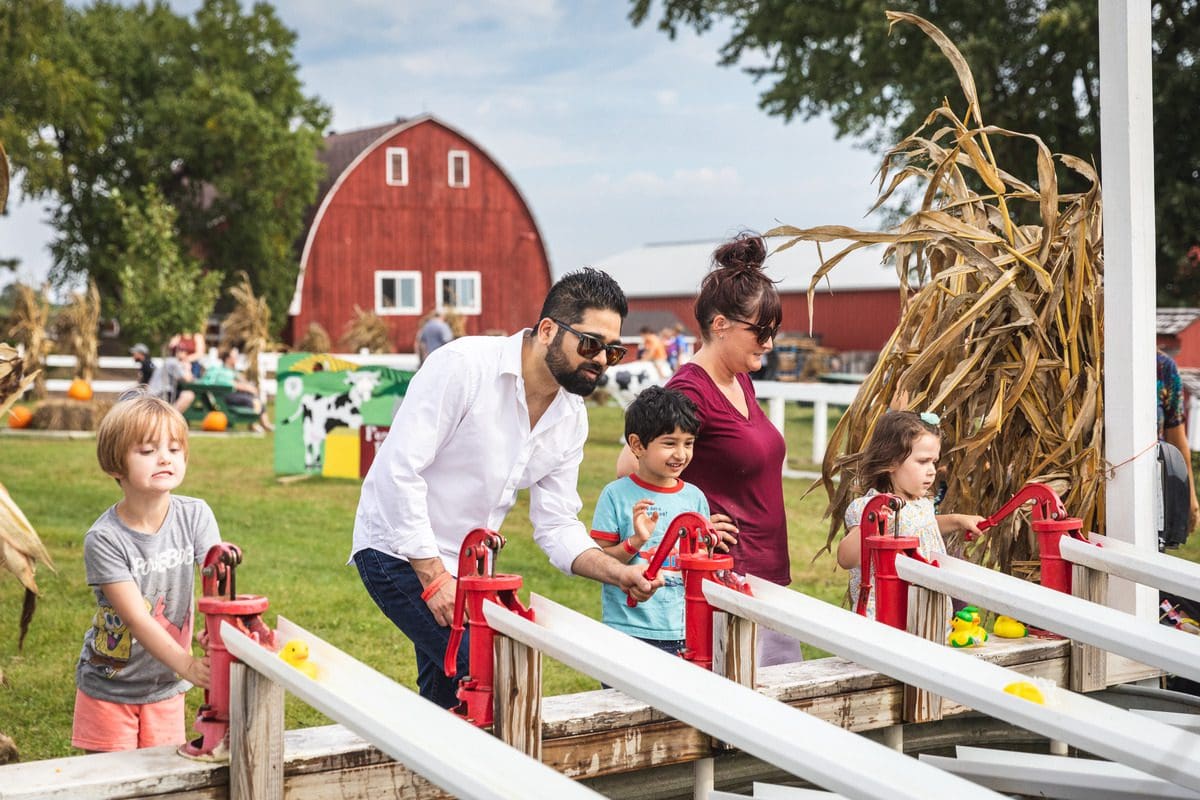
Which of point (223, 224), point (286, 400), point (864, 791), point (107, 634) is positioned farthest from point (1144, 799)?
point (223, 224)

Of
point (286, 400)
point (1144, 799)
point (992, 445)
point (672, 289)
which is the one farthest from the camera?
point (672, 289)

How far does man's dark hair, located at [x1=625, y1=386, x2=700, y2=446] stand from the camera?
143 inches

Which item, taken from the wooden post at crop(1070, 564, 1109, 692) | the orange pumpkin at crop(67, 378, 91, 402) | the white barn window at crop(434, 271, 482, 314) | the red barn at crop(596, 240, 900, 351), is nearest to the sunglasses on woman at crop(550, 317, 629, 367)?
the wooden post at crop(1070, 564, 1109, 692)

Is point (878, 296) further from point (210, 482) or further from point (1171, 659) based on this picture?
point (1171, 659)

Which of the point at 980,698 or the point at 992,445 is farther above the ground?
the point at 992,445

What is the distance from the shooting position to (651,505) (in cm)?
368

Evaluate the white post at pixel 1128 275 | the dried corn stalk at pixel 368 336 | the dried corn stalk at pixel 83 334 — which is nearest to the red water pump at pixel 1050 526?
the white post at pixel 1128 275

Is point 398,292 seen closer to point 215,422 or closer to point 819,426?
point 215,422

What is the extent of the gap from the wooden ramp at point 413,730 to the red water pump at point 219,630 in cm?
4

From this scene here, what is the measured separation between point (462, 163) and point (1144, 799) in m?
37.6

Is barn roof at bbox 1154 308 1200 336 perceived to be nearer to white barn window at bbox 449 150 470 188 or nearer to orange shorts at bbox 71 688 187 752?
orange shorts at bbox 71 688 187 752

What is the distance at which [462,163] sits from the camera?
39.6 metres

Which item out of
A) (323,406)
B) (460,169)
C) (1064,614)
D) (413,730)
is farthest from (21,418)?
(460,169)

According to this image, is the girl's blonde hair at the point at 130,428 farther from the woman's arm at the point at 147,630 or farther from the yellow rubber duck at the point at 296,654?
the yellow rubber duck at the point at 296,654
